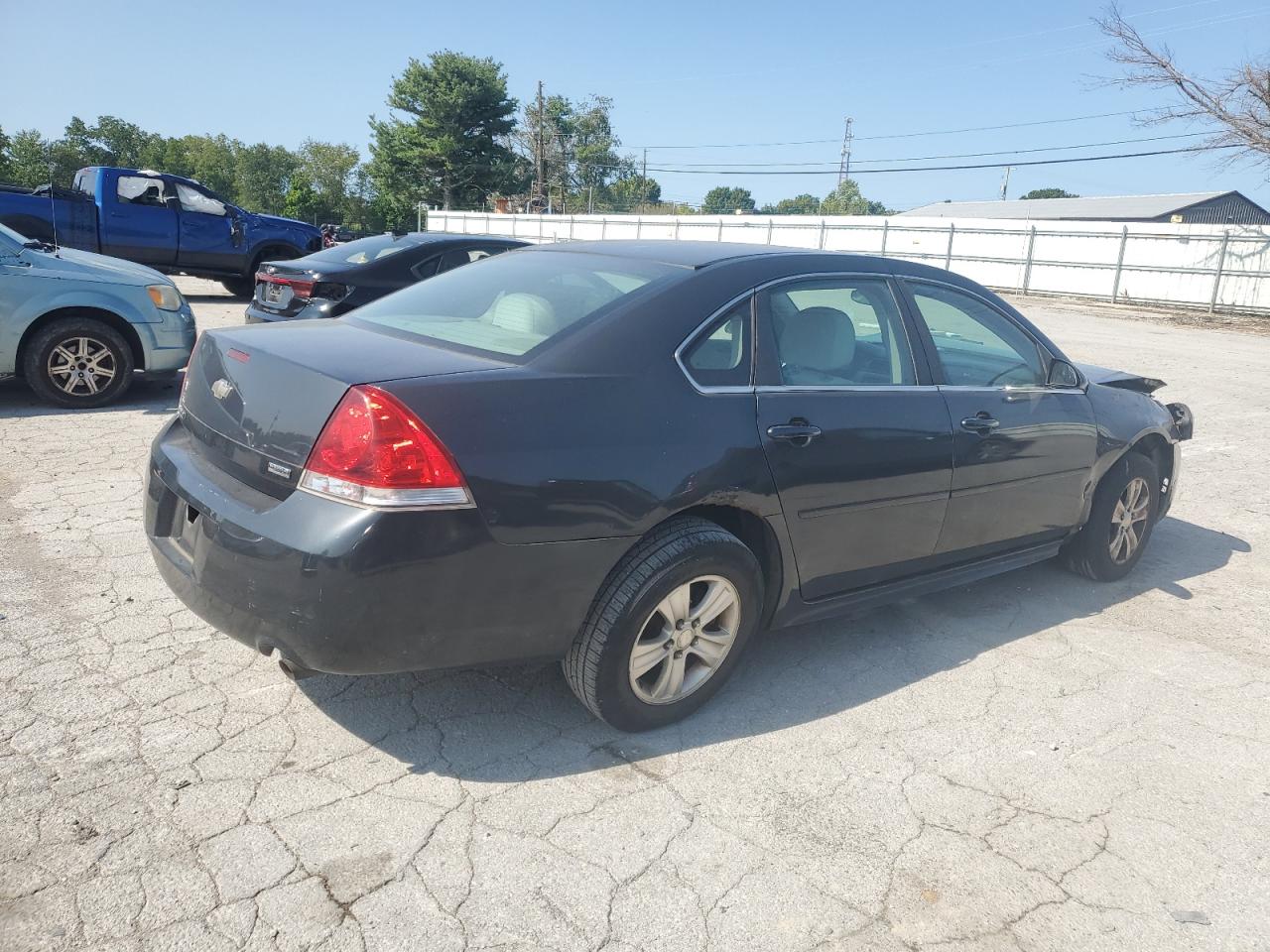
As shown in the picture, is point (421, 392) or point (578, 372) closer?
point (421, 392)

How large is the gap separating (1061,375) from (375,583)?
342cm

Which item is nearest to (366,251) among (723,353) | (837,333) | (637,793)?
(837,333)

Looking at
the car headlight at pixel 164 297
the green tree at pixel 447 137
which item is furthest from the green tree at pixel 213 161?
the car headlight at pixel 164 297

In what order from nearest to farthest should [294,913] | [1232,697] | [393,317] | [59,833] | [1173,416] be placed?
[294,913] → [59,833] → [393,317] → [1232,697] → [1173,416]

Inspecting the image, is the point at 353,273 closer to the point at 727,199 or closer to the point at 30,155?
the point at 30,155

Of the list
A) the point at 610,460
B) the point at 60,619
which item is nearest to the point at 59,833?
the point at 60,619

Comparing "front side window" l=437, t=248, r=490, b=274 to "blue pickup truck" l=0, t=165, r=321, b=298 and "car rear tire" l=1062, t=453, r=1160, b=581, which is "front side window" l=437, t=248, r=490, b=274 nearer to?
"car rear tire" l=1062, t=453, r=1160, b=581

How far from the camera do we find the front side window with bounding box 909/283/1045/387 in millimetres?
3893

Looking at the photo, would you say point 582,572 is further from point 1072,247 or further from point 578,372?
point 1072,247

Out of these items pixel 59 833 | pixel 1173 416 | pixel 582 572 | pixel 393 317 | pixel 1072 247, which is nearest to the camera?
pixel 59 833

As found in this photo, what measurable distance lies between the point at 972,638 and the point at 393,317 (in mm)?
2829

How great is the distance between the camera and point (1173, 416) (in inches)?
204

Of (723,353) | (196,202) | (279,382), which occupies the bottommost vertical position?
(279,382)

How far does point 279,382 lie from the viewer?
2.75 metres
